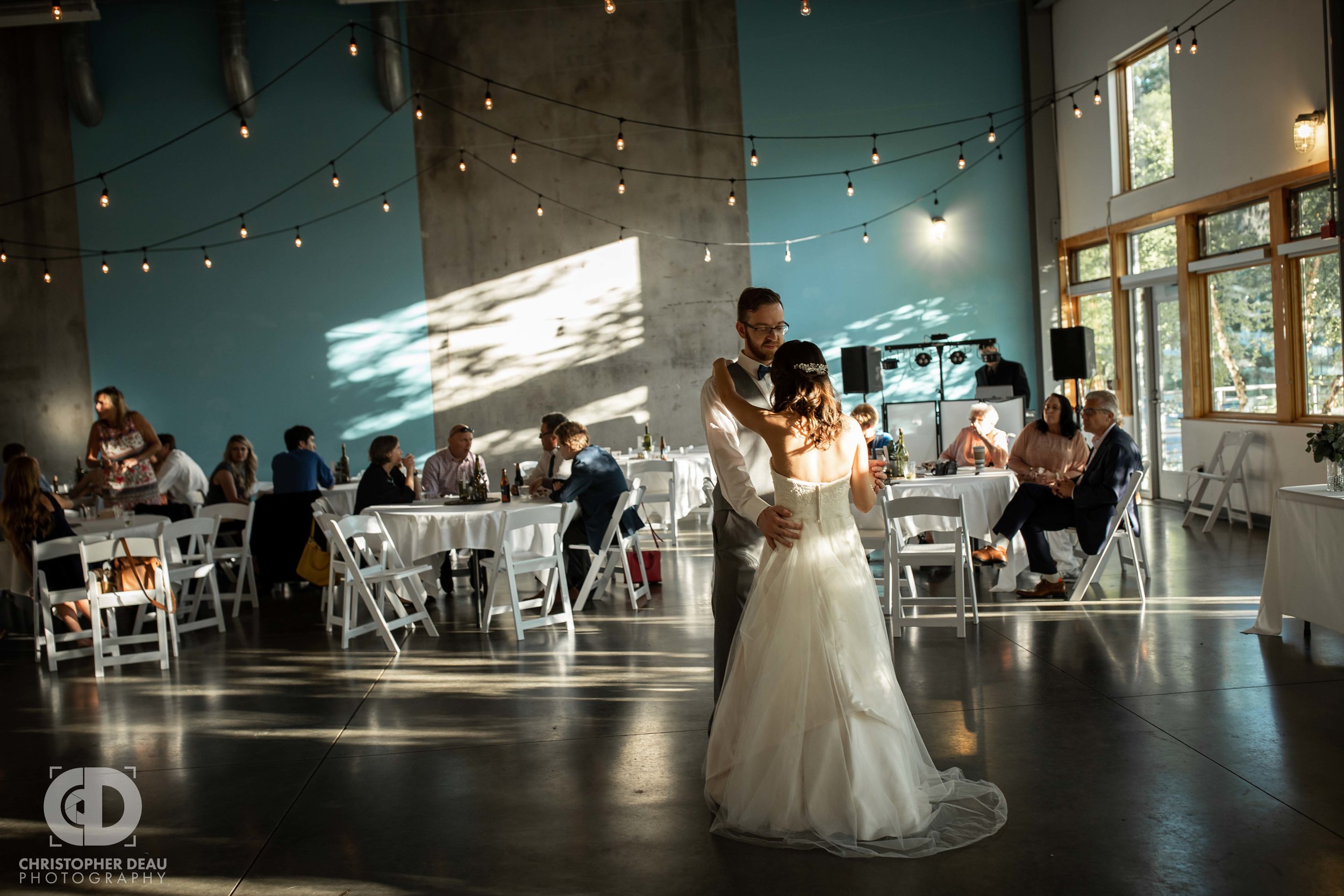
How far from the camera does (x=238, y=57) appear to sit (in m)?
12.1

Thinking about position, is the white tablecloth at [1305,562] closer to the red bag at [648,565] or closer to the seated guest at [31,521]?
the red bag at [648,565]

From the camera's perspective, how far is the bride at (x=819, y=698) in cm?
320

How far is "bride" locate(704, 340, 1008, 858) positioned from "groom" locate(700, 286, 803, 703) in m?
0.12

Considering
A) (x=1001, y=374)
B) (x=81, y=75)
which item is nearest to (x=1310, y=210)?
(x=1001, y=374)

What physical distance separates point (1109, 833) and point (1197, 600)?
3.69 m

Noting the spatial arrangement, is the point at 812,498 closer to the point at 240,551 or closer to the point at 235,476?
the point at 240,551

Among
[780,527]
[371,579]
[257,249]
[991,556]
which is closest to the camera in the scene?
[780,527]

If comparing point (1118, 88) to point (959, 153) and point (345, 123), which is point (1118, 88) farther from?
point (345, 123)

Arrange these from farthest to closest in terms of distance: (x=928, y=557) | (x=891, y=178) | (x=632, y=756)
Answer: (x=891, y=178), (x=928, y=557), (x=632, y=756)

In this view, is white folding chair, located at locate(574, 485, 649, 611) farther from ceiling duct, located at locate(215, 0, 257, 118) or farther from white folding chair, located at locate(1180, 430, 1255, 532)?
ceiling duct, located at locate(215, 0, 257, 118)

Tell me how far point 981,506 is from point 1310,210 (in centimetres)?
427

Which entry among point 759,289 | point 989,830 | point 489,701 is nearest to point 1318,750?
point 989,830

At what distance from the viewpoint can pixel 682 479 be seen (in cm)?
1035

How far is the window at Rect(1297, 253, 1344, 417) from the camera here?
28.3 ft
